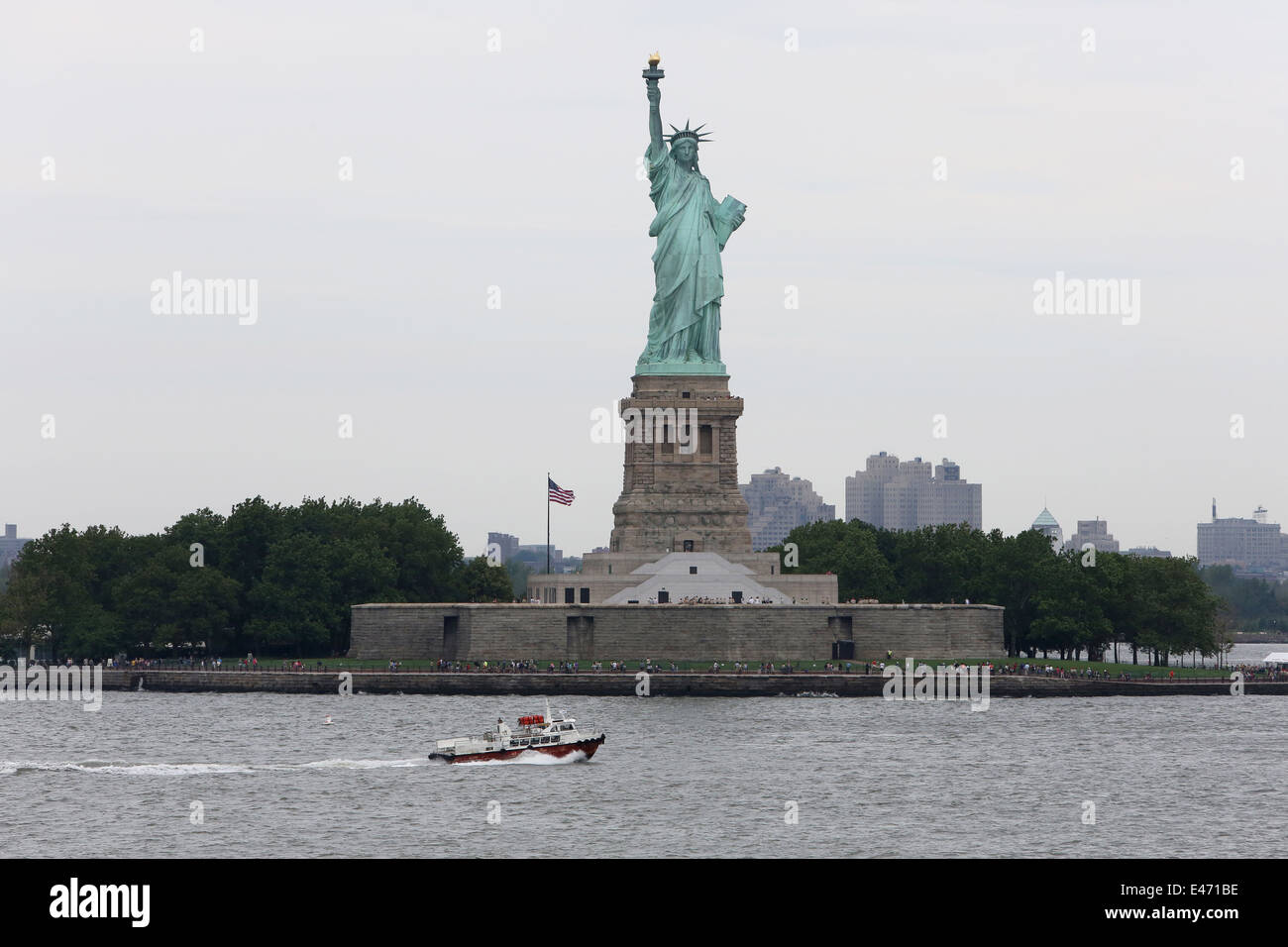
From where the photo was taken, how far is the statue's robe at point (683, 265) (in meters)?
113

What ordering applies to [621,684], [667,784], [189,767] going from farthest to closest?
[621,684]
[189,767]
[667,784]

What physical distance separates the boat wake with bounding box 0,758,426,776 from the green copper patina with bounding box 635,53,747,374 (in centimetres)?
4823

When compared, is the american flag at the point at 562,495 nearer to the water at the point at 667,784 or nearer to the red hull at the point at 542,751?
the water at the point at 667,784

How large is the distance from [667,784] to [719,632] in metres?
39.2

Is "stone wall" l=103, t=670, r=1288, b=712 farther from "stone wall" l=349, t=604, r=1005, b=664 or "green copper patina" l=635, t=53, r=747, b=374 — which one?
"green copper patina" l=635, t=53, r=747, b=374

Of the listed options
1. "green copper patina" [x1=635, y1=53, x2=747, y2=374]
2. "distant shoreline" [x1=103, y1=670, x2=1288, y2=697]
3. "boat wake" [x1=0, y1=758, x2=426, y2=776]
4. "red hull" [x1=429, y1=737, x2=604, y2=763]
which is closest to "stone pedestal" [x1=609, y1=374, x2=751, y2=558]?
"green copper patina" [x1=635, y1=53, x2=747, y2=374]

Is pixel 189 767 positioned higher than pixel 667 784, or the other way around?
pixel 189 767

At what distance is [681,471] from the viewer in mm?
111875

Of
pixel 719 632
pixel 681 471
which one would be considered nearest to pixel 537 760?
pixel 719 632

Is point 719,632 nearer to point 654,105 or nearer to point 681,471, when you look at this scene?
point 681,471

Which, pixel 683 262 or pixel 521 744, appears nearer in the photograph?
pixel 521 744

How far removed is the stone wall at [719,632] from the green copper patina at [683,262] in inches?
615

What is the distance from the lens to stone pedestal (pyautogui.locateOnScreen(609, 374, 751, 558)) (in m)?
111

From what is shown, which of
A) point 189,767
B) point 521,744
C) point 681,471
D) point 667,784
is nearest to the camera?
point 667,784
